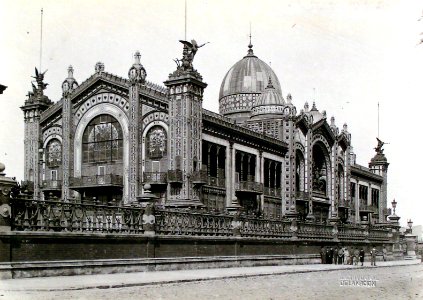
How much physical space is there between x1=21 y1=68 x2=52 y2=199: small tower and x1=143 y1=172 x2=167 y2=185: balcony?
29.7 ft

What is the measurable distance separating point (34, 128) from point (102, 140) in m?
5.85

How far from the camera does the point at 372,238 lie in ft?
182

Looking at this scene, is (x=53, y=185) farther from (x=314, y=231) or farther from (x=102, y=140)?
(x=314, y=231)

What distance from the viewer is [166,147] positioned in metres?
42.7

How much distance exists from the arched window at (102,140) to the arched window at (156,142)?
2.28 m

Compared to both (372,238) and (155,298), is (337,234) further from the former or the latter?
(155,298)

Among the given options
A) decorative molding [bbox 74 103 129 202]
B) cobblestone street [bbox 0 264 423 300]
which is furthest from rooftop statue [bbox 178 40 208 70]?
cobblestone street [bbox 0 264 423 300]

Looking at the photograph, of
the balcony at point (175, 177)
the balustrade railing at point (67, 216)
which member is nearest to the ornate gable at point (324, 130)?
the balcony at point (175, 177)

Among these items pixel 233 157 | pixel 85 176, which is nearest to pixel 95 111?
pixel 85 176

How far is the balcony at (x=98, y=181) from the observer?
4342cm

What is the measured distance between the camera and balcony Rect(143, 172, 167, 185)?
42000 mm

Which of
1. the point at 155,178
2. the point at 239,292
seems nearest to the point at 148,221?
the point at 239,292

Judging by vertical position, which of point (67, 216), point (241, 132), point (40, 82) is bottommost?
point (67, 216)

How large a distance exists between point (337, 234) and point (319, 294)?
99.7ft
